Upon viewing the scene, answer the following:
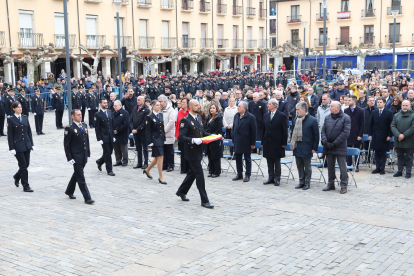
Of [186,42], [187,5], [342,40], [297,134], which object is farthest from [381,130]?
[342,40]

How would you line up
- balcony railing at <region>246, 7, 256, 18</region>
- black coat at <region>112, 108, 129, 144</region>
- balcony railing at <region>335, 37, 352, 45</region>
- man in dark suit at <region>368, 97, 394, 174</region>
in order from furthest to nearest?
balcony railing at <region>335, 37, 352, 45</region> < balcony railing at <region>246, 7, 256, 18</region> < black coat at <region>112, 108, 129, 144</region> < man in dark suit at <region>368, 97, 394, 174</region>

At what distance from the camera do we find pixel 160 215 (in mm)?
8758

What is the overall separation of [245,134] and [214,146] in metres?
0.84

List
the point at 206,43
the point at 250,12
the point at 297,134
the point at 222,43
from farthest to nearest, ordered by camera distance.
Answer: the point at 250,12
the point at 222,43
the point at 206,43
the point at 297,134

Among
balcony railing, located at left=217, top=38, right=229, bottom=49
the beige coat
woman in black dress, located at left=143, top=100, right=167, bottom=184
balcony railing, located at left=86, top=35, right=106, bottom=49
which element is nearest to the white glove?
woman in black dress, located at left=143, top=100, right=167, bottom=184

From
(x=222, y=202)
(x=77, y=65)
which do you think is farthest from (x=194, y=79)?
(x=222, y=202)

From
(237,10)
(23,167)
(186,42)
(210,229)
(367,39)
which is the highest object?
(237,10)

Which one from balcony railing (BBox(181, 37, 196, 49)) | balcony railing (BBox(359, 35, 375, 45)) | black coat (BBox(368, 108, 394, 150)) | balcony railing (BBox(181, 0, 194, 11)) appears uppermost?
balcony railing (BBox(181, 0, 194, 11))

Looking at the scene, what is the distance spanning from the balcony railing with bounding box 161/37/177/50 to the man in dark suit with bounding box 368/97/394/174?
3265cm

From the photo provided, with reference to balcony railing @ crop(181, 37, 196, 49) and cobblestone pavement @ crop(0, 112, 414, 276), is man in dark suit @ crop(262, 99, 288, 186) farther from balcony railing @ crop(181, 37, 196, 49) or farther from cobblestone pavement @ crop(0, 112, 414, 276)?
balcony railing @ crop(181, 37, 196, 49)

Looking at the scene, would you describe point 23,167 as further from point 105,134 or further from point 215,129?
point 215,129

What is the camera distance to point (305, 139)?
1046cm

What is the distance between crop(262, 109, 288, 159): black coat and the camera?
424 inches

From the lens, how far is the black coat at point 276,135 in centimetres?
1077
